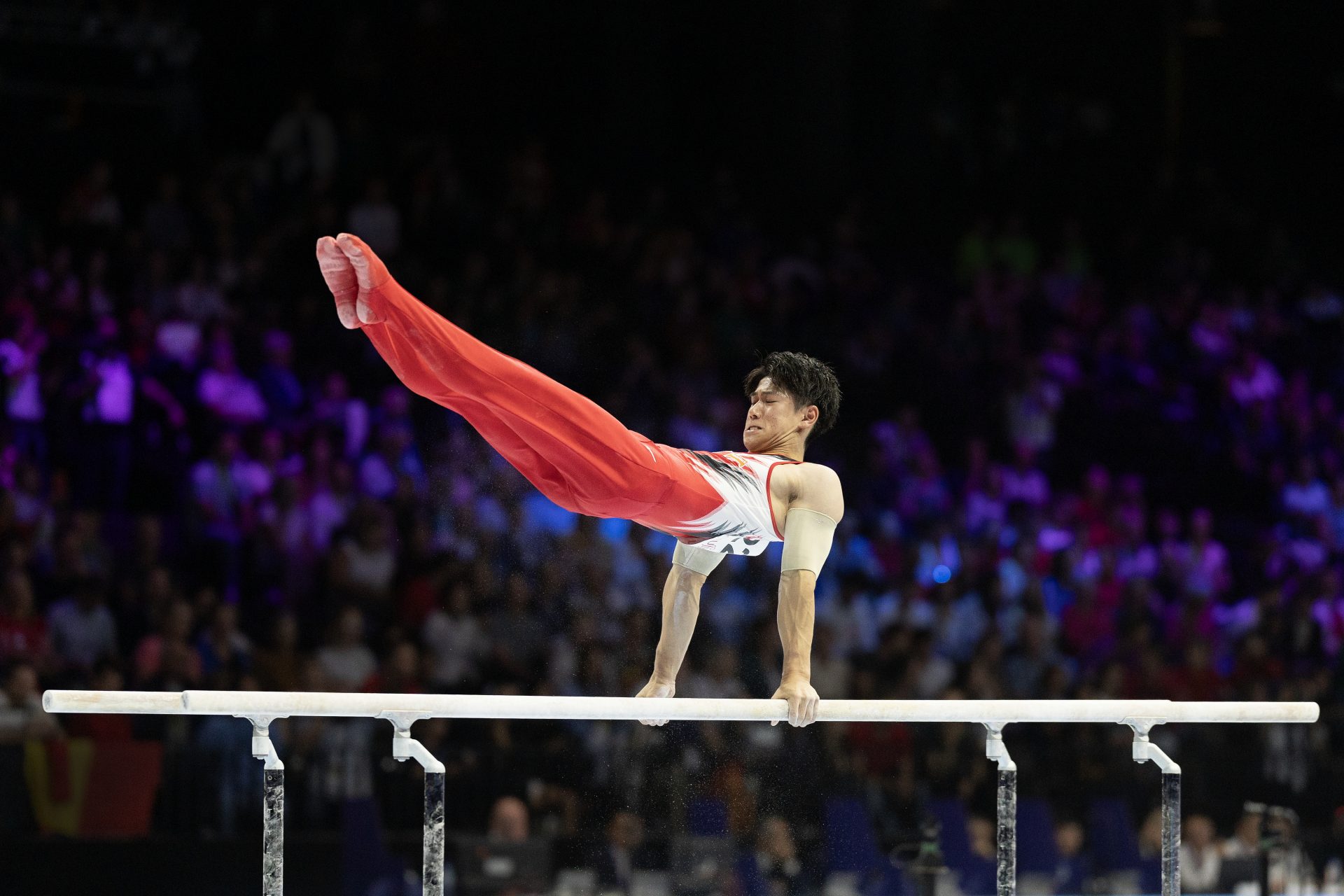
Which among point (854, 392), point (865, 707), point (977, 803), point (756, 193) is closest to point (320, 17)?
point (756, 193)

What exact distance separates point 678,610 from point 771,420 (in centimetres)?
68

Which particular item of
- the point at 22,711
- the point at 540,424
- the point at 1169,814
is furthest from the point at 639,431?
Answer: the point at 1169,814

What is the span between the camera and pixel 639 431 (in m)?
9.63

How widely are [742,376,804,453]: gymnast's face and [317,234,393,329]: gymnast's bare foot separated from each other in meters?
1.36

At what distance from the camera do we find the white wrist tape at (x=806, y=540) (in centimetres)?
463

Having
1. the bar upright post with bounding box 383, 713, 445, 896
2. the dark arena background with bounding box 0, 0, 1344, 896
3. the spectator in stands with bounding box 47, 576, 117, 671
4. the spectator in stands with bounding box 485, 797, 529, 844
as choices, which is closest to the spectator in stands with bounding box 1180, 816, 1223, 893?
the dark arena background with bounding box 0, 0, 1344, 896

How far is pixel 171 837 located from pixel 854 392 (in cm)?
578

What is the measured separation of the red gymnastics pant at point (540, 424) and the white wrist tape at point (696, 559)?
291 millimetres

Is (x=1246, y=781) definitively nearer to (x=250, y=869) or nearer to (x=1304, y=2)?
(x=250, y=869)

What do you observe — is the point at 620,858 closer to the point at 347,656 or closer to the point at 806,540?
the point at 347,656

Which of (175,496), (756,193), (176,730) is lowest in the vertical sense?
(176,730)

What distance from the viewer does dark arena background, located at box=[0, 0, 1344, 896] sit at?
6.93 metres

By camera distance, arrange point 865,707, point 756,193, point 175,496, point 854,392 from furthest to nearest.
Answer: point 756,193, point 854,392, point 175,496, point 865,707

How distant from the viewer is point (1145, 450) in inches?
450
